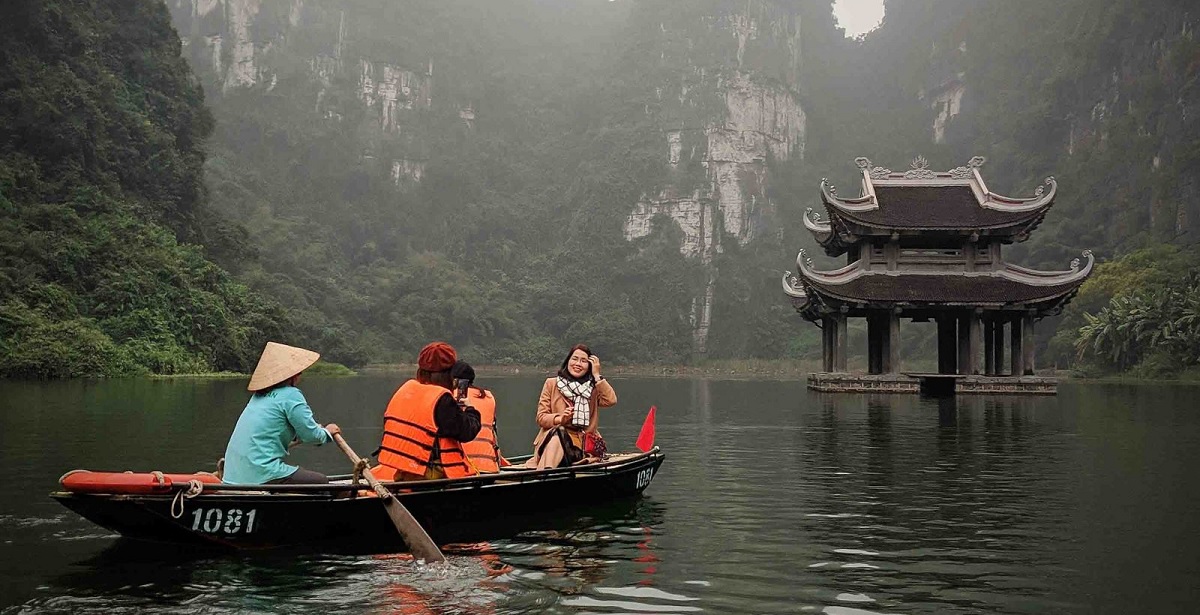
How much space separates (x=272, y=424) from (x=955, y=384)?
29.0m

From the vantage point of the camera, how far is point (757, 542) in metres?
9.62

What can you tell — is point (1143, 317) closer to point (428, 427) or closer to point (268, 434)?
point (428, 427)

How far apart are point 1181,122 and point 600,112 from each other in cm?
7963

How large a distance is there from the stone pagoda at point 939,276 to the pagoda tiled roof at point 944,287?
0.10 ft

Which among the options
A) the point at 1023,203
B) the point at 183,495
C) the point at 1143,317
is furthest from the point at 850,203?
the point at 183,495

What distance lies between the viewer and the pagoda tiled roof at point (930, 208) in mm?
34156

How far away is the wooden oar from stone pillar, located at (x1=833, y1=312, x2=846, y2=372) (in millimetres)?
28581

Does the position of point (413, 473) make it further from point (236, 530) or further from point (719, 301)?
point (719, 301)

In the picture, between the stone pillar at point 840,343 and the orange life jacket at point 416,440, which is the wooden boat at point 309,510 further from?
the stone pillar at point 840,343

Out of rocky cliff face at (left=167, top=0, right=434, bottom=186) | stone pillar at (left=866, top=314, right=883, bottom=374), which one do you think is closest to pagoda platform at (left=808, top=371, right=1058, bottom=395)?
stone pillar at (left=866, top=314, right=883, bottom=374)

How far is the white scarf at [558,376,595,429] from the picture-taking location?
11.2 metres

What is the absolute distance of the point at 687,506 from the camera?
11758 millimetres

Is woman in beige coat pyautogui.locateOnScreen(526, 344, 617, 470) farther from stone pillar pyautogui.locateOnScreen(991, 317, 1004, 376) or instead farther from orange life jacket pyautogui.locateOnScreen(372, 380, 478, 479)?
stone pillar pyautogui.locateOnScreen(991, 317, 1004, 376)

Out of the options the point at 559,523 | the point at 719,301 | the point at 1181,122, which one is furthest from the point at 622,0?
the point at 559,523
